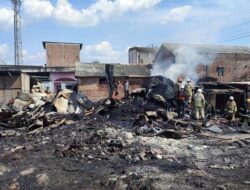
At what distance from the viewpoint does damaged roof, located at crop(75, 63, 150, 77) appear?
3027cm

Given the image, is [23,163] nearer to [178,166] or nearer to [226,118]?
[178,166]

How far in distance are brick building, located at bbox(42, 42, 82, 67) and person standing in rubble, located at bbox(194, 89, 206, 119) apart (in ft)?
91.5

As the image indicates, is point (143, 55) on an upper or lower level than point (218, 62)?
upper

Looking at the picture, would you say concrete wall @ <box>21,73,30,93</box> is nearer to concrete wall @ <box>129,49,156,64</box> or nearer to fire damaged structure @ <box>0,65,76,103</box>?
fire damaged structure @ <box>0,65,76,103</box>

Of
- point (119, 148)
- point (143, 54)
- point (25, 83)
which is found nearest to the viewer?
point (119, 148)

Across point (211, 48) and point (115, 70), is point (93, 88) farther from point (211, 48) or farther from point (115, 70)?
point (211, 48)

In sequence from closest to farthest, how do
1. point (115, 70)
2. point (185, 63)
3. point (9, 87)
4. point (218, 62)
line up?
point (9, 87)
point (115, 70)
point (185, 63)
point (218, 62)

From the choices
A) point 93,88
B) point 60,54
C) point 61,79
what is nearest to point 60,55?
point 60,54

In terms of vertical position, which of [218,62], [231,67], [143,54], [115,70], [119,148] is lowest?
[119,148]

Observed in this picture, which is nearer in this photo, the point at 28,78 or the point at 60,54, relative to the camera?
the point at 28,78

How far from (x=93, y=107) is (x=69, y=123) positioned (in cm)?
312

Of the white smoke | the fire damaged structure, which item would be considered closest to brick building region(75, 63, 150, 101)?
the fire damaged structure

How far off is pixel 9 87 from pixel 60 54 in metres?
18.2

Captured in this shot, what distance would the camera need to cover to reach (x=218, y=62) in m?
34.9
